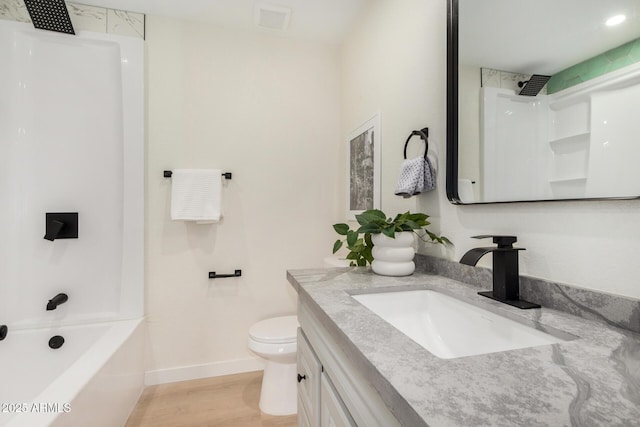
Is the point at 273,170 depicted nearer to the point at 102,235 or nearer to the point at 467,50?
the point at 102,235

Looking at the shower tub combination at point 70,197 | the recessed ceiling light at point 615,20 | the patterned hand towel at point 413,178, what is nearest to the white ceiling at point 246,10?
the shower tub combination at point 70,197

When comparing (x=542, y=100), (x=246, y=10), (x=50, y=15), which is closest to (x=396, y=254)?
(x=542, y=100)

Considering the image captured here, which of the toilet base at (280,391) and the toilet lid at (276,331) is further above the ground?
the toilet lid at (276,331)

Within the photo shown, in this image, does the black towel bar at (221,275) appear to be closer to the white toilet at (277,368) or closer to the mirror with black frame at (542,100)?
the white toilet at (277,368)

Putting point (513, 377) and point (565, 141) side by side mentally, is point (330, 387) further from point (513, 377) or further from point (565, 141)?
point (565, 141)

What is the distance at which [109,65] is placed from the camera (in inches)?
75.4

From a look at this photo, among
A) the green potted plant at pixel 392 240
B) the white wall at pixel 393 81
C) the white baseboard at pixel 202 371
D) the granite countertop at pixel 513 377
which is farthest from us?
the white baseboard at pixel 202 371

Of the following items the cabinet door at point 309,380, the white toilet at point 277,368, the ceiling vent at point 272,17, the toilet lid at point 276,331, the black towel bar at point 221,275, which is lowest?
the white toilet at point 277,368

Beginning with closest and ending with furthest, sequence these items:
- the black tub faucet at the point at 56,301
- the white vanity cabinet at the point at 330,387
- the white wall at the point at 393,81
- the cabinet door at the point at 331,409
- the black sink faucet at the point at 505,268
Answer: the white vanity cabinet at the point at 330,387 → the cabinet door at the point at 331,409 → the black sink faucet at the point at 505,268 → the white wall at the point at 393,81 → the black tub faucet at the point at 56,301

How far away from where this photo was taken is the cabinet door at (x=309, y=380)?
0.85 metres

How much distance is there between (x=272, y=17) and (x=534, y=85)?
1.73m

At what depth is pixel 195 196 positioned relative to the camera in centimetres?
193

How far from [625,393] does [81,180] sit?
242cm

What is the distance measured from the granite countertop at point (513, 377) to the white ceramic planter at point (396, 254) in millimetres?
446
